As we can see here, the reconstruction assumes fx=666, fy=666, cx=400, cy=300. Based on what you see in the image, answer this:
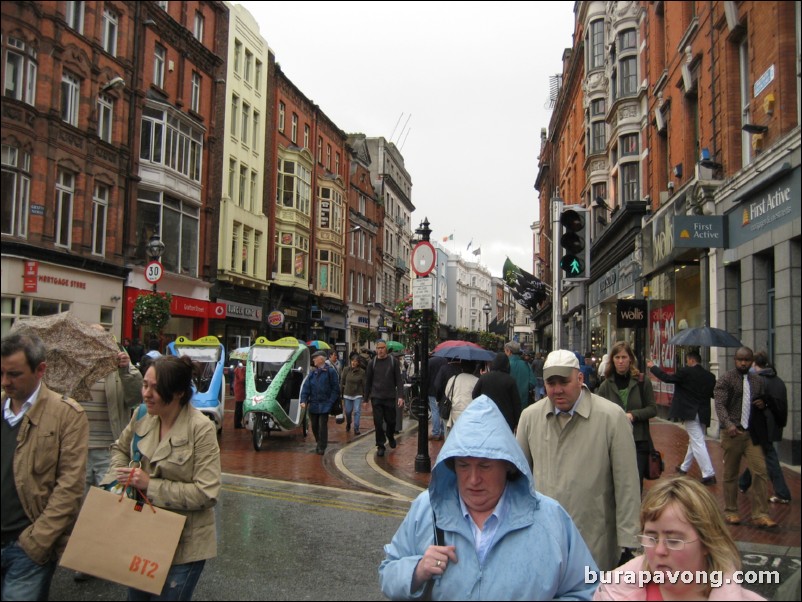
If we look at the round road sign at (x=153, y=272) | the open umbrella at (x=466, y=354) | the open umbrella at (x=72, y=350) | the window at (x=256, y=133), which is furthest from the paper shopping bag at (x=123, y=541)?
the open umbrella at (x=466, y=354)

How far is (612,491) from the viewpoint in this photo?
11.1ft

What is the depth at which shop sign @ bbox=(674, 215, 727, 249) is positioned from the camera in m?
1.91

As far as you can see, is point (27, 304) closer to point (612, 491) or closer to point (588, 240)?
point (612, 491)

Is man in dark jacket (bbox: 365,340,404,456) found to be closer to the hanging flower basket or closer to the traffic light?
the traffic light

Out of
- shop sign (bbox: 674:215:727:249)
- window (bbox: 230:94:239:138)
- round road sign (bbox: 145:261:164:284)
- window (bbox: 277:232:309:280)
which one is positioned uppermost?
window (bbox: 230:94:239:138)

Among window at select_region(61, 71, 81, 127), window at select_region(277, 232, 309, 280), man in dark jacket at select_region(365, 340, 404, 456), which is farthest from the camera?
man in dark jacket at select_region(365, 340, 404, 456)

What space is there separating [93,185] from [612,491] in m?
2.77

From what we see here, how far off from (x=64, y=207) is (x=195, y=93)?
125cm

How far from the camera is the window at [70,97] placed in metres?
2.26

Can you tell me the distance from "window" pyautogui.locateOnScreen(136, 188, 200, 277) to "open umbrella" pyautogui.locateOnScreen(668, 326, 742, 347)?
1.98m

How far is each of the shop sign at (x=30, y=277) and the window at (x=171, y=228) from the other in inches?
21.6

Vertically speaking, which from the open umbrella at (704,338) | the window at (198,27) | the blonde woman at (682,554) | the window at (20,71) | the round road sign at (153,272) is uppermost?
the window at (198,27)

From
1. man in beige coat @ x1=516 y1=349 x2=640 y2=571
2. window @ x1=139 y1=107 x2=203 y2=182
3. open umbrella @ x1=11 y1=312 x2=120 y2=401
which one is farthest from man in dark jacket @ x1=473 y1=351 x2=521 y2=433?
window @ x1=139 y1=107 x2=203 y2=182

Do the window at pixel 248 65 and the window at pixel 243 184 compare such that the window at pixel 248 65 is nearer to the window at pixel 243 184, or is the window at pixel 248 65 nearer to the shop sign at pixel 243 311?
the window at pixel 243 184
